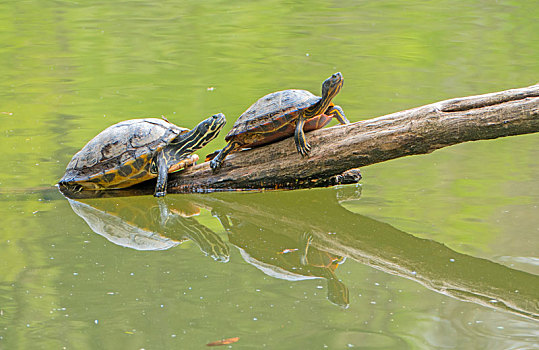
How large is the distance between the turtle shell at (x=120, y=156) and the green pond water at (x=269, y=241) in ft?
0.59

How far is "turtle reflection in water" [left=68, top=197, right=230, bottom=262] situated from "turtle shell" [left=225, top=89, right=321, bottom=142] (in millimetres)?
665

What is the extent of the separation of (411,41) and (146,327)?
343 inches

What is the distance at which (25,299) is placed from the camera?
3.12 metres

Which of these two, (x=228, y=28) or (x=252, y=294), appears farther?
(x=228, y=28)

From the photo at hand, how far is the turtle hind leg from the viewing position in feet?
14.7

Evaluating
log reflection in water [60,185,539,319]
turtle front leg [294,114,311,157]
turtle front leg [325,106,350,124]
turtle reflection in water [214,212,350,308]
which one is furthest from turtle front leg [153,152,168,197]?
turtle front leg [325,106,350,124]

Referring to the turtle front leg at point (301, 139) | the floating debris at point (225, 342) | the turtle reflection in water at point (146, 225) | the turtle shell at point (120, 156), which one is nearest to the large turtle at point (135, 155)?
the turtle shell at point (120, 156)

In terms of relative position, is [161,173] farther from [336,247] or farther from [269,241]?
→ [336,247]

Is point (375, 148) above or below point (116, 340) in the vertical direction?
above

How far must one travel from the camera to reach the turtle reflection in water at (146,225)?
382 centimetres

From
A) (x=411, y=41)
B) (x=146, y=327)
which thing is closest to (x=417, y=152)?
(x=146, y=327)

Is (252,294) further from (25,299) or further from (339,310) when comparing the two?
(25,299)

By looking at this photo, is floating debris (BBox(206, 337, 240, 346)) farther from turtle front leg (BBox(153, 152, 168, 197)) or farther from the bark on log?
turtle front leg (BBox(153, 152, 168, 197))

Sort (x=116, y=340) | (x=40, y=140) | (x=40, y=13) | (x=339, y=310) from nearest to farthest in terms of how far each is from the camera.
→ (x=116, y=340) < (x=339, y=310) < (x=40, y=140) < (x=40, y=13)
